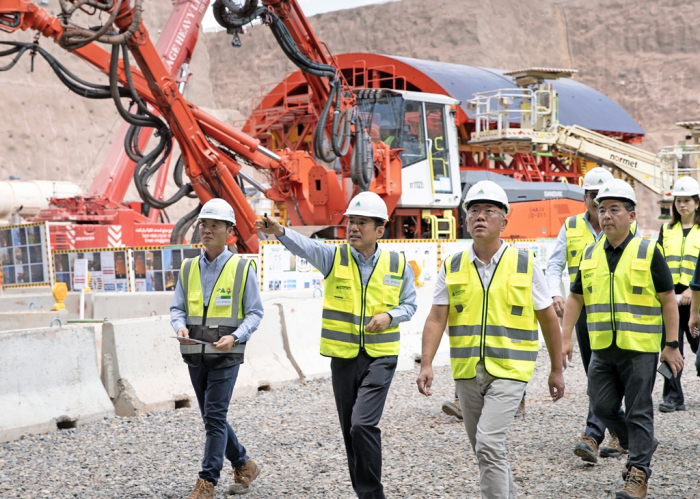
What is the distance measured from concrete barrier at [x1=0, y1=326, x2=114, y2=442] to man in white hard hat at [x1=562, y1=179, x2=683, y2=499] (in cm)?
432

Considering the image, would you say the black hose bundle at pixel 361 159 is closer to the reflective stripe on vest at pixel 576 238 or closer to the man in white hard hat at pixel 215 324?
the reflective stripe on vest at pixel 576 238

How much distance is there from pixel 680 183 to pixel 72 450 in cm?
580

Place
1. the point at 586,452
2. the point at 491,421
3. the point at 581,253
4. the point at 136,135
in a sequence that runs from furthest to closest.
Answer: the point at 136,135
the point at 581,253
the point at 586,452
the point at 491,421

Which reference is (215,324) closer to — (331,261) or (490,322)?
(331,261)

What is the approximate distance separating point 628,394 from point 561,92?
29.5 metres

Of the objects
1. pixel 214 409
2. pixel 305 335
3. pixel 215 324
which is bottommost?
pixel 305 335

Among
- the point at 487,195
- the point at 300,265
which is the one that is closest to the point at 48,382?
the point at 487,195

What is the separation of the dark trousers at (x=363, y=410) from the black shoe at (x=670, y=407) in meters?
4.12

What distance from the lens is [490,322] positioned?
15.1 feet

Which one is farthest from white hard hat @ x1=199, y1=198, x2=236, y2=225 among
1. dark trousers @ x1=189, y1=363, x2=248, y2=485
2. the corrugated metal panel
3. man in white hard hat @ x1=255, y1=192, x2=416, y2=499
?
the corrugated metal panel

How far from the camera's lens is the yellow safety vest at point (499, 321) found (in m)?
4.59

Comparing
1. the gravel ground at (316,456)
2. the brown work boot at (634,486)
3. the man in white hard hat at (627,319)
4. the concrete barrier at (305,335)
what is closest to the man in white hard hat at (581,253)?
the gravel ground at (316,456)

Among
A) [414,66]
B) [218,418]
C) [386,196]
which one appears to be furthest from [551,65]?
[218,418]

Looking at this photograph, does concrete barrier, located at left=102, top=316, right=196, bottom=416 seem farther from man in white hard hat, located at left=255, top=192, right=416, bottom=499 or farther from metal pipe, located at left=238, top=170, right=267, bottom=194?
metal pipe, located at left=238, top=170, right=267, bottom=194
